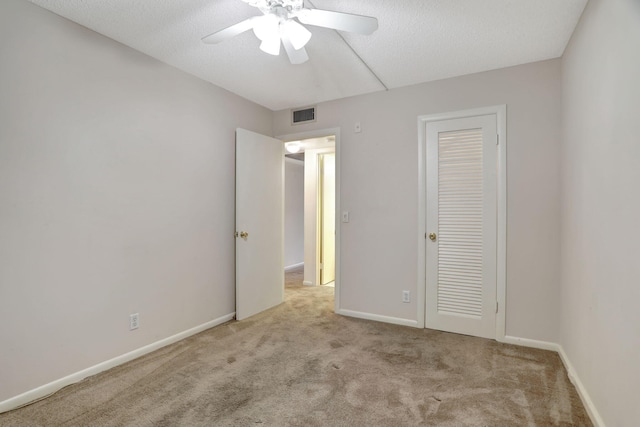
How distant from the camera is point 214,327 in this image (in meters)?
3.26

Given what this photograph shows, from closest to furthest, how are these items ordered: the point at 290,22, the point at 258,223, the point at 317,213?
the point at 290,22
the point at 258,223
the point at 317,213

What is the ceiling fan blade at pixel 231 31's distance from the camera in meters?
1.84

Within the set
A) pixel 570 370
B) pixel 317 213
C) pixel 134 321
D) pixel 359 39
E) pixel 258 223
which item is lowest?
pixel 570 370

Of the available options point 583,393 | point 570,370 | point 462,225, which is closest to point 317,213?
point 462,225

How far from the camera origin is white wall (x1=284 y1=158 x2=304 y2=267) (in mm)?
6809

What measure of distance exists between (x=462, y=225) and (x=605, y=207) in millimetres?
1365

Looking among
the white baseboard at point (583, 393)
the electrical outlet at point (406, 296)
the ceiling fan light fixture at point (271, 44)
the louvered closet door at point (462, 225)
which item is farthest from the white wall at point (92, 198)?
the white baseboard at point (583, 393)

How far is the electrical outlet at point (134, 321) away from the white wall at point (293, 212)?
4.19 m

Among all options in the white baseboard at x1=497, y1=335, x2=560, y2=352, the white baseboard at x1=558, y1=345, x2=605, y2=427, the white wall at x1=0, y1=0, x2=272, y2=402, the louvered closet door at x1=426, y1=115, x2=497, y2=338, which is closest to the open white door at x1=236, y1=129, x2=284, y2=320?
the white wall at x1=0, y1=0, x2=272, y2=402

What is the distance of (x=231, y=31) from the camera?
1.92 m

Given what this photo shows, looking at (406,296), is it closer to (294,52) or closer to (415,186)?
(415,186)

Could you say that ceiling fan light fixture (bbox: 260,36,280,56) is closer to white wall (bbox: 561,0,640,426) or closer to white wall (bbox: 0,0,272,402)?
white wall (bbox: 0,0,272,402)

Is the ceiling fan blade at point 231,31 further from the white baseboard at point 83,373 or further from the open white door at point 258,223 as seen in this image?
the white baseboard at point 83,373

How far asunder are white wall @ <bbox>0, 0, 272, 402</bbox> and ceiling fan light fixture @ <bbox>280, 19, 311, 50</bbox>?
145 centimetres
